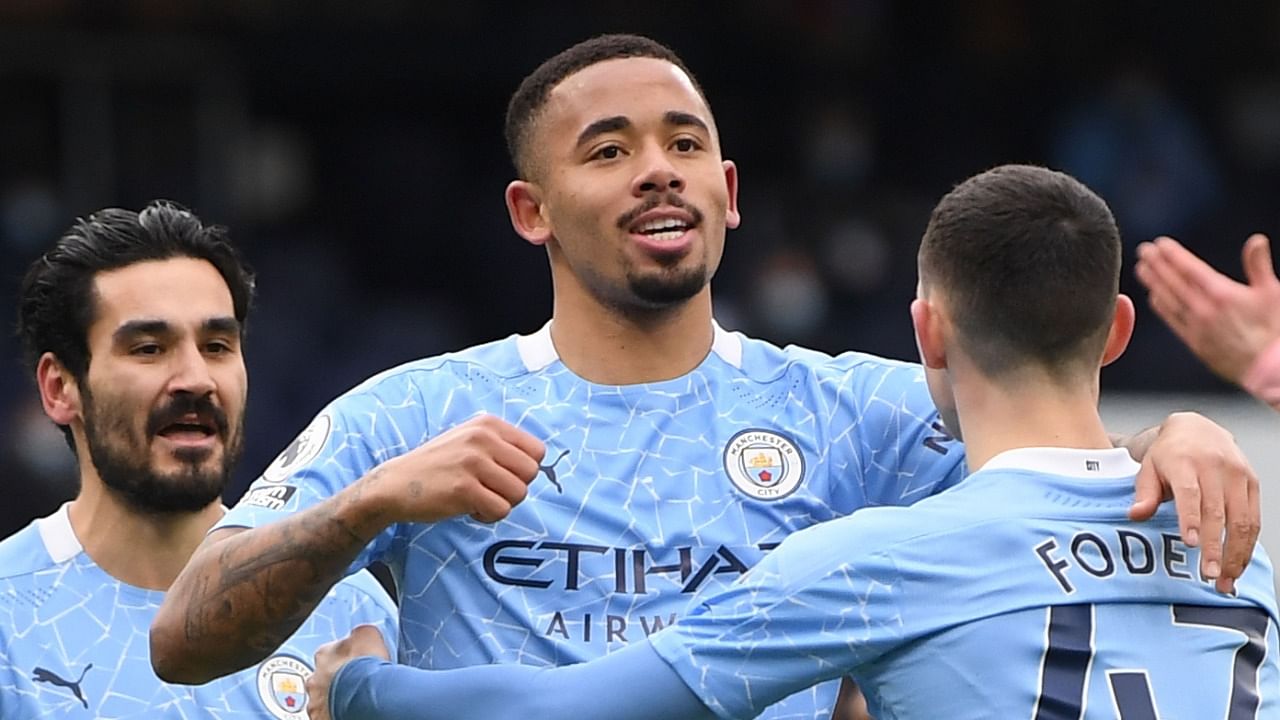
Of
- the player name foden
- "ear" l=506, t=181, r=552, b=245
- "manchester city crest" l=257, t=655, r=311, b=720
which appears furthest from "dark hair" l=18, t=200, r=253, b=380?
the player name foden

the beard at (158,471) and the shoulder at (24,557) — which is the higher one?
the beard at (158,471)

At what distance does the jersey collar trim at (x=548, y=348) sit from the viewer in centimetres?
443

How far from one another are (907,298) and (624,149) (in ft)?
26.8

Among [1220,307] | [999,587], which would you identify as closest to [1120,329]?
[1220,307]

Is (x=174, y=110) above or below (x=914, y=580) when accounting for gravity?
above

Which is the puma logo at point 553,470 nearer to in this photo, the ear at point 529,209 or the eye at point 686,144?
the ear at point 529,209

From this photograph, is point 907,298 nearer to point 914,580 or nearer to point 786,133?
point 786,133

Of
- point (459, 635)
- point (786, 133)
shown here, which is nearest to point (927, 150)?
point (786, 133)

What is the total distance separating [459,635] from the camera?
4.13 meters

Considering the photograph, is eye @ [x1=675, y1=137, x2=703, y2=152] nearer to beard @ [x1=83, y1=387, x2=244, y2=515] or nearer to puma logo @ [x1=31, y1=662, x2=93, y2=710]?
beard @ [x1=83, y1=387, x2=244, y2=515]

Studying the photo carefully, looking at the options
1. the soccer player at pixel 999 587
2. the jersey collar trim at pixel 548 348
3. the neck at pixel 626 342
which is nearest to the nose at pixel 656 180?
the neck at pixel 626 342

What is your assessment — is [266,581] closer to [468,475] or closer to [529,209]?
[468,475]

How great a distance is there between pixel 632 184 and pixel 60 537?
1749 mm

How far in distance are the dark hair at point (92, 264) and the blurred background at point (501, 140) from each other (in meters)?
6.56
